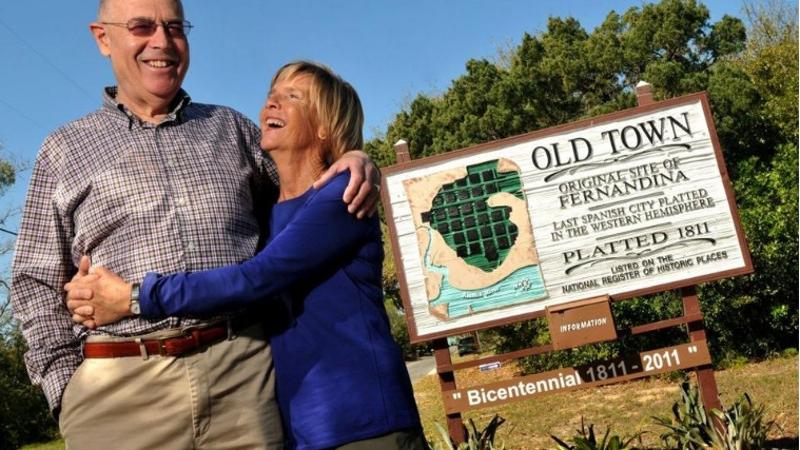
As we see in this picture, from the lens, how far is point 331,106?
2.25 m

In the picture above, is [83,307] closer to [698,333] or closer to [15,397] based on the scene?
[698,333]

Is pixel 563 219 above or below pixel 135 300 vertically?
above

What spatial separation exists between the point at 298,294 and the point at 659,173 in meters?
6.02

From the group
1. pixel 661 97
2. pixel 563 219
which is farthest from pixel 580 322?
pixel 661 97

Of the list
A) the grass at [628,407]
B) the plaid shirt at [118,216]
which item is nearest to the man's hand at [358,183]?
the plaid shirt at [118,216]

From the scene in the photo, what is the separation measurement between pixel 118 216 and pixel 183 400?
537 millimetres

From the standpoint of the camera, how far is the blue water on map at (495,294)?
7520 mm

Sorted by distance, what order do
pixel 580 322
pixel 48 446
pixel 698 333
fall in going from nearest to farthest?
pixel 580 322, pixel 698 333, pixel 48 446

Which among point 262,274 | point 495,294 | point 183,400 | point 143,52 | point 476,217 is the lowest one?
point 183,400

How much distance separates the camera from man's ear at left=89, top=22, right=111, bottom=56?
2518mm

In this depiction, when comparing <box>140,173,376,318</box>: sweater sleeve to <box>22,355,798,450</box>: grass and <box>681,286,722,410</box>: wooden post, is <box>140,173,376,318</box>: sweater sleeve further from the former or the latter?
<box>22,355,798,450</box>: grass

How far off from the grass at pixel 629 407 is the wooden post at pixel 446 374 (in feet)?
3.02

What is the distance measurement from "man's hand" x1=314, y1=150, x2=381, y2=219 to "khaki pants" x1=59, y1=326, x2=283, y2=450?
0.50m

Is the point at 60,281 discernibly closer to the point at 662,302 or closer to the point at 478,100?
the point at 662,302
